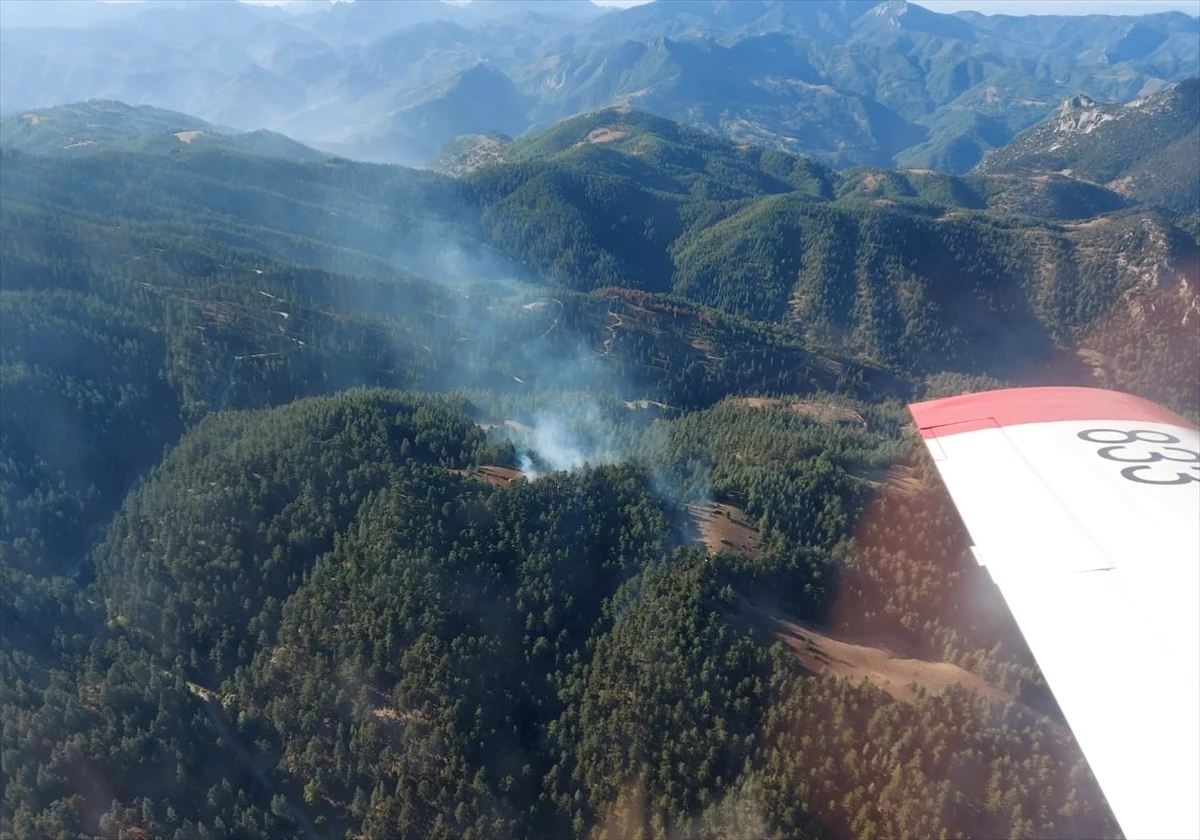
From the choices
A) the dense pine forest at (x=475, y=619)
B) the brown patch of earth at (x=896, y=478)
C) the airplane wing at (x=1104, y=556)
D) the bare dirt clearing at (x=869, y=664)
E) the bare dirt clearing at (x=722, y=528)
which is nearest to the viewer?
the airplane wing at (x=1104, y=556)

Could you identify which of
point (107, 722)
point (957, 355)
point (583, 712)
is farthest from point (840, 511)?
point (957, 355)

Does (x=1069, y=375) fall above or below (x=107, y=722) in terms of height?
above

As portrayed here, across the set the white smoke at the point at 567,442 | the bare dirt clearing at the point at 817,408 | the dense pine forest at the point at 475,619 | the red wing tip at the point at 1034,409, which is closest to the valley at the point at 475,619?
the dense pine forest at the point at 475,619

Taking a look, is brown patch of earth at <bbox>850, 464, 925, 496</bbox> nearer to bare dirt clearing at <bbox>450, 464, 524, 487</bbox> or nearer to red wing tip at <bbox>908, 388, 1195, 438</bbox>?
red wing tip at <bbox>908, 388, 1195, 438</bbox>

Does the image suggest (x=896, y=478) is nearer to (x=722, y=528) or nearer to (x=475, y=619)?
(x=722, y=528)

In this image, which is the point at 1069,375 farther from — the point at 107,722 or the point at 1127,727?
the point at 107,722

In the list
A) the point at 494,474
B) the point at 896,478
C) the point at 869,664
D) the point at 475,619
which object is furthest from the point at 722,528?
the point at 494,474

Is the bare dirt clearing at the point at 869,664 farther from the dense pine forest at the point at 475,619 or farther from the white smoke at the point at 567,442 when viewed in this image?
the white smoke at the point at 567,442
